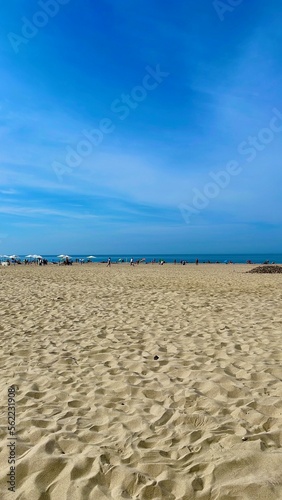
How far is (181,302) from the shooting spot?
463 inches

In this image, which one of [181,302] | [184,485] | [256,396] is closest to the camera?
[184,485]

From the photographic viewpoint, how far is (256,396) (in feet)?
13.9

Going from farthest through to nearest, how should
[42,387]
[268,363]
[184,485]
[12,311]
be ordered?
[12,311], [268,363], [42,387], [184,485]

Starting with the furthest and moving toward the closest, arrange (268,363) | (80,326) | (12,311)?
1. (12,311)
2. (80,326)
3. (268,363)

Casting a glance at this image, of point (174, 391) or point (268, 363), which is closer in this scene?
point (174, 391)

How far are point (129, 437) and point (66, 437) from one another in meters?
0.63

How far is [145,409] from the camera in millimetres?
4039

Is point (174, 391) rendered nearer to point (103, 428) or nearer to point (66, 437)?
point (103, 428)

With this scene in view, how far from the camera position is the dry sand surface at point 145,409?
281 cm

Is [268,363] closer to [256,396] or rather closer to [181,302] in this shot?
[256,396]

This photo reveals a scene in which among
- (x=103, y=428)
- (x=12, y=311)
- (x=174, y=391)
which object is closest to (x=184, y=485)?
(x=103, y=428)

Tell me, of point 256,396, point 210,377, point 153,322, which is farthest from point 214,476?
point 153,322

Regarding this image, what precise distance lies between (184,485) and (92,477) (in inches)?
30.1

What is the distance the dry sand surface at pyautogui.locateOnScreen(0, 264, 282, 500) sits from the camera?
2.81 metres
